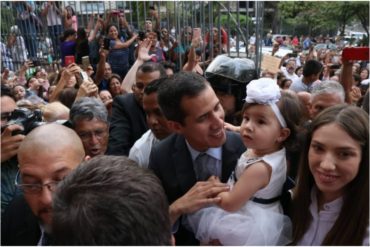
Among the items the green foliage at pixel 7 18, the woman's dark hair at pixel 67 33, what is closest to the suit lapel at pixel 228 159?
the woman's dark hair at pixel 67 33

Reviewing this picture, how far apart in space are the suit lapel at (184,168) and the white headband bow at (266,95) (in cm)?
42

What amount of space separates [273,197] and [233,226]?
0.77ft

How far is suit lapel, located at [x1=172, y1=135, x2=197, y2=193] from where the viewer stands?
6.36 ft

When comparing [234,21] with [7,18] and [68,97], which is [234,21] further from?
[7,18]

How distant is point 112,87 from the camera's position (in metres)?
5.35

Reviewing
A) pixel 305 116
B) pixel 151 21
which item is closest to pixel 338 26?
pixel 151 21

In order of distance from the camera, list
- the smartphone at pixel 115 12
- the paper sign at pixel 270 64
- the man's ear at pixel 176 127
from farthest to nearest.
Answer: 1. the smartphone at pixel 115 12
2. the paper sign at pixel 270 64
3. the man's ear at pixel 176 127

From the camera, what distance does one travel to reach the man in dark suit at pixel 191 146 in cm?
196

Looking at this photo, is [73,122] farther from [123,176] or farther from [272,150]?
[123,176]

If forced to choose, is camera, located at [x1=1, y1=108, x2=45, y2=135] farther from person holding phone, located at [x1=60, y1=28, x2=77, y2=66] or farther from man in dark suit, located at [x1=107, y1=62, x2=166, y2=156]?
person holding phone, located at [x1=60, y1=28, x2=77, y2=66]

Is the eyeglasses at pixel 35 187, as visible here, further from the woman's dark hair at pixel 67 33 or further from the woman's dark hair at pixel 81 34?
the woman's dark hair at pixel 67 33

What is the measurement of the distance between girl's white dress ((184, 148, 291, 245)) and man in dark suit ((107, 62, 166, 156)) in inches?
41.2

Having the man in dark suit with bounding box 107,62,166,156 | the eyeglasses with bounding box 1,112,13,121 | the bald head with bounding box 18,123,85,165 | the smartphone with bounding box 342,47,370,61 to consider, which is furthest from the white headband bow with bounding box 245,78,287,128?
the eyeglasses with bounding box 1,112,13,121

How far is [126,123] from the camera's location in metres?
2.97
